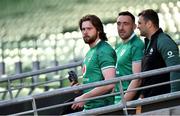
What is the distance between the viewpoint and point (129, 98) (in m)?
6.60

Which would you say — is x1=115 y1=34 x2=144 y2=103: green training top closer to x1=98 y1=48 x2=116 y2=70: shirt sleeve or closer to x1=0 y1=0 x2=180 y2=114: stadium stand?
x1=98 y1=48 x2=116 y2=70: shirt sleeve

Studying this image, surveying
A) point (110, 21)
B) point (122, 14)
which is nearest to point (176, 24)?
point (110, 21)

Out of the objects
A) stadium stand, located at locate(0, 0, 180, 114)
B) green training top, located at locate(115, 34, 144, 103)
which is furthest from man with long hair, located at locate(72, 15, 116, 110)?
stadium stand, located at locate(0, 0, 180, 114)

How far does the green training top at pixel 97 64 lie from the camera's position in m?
6.57

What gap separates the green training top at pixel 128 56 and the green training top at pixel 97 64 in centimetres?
12

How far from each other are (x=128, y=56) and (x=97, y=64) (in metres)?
0.29

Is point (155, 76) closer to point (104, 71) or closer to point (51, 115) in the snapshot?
point (104, 71)

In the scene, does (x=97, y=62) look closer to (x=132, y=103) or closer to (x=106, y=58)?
(x=106, y=58)

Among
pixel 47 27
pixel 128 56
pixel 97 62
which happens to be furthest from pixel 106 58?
pixel 47 27

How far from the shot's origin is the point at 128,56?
6.67 metres

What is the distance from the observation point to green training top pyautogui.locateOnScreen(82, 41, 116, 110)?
657cm

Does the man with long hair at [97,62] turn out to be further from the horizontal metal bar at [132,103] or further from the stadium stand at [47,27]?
the stadium stand at [47,27]

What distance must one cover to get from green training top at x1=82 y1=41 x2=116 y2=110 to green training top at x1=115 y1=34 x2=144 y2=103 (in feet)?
0.41

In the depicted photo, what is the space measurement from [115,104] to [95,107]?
20 centimetres
